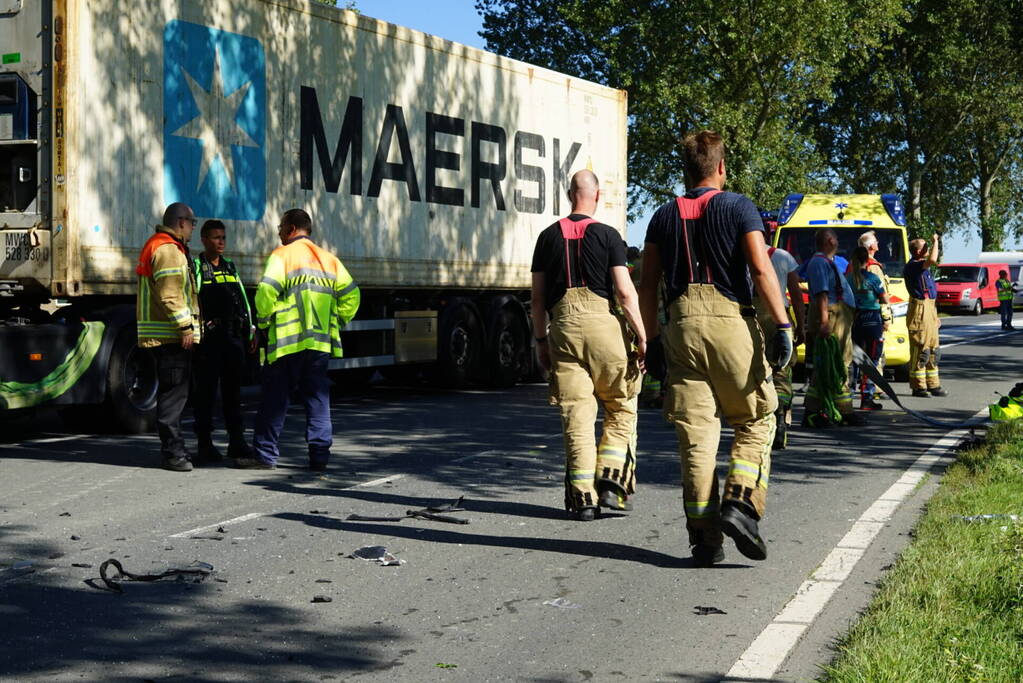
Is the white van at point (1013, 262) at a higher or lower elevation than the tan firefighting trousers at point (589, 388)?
higher

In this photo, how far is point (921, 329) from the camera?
16078 millimetres

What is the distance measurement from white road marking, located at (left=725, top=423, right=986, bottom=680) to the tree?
30.4 metres

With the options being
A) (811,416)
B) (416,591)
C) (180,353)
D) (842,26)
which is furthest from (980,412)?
(842,26)

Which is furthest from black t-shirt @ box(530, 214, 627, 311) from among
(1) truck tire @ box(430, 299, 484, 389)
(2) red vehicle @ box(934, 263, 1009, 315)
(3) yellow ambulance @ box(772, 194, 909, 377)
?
(2) red vehicle @ box(934, 263, 1009, 315)

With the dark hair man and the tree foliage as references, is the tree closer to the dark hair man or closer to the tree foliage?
the tree foliage

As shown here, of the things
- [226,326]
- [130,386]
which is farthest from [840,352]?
[130,386]

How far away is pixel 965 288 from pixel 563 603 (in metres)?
46.0

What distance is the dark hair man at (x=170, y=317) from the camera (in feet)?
31.6

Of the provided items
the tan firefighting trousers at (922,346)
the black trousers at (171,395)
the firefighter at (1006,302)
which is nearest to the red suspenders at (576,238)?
the black trousers at (171,395)

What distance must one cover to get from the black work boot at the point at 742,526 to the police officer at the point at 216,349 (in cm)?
473

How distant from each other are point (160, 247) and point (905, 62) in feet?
163

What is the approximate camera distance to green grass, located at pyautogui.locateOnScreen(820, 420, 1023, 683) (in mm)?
4582

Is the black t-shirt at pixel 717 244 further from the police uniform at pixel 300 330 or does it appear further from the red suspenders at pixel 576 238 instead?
the police uniform at pixel 300 330

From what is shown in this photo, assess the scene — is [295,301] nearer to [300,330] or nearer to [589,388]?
[300,330]
